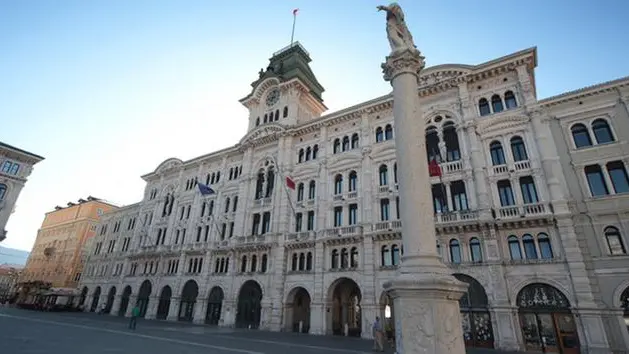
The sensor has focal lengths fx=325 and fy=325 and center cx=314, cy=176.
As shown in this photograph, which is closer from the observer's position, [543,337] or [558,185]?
[543,337]

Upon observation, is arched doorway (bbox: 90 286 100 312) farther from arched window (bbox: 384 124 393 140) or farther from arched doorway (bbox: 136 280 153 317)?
arched window (bbox: 384 124 393 140)

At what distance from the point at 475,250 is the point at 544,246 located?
12.6ft

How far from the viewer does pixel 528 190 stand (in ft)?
71.2

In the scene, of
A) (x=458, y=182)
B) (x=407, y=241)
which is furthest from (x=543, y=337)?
(x=407, y=241)

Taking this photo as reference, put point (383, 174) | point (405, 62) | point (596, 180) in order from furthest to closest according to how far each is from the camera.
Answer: point (383, 174)
point (596, 180)
point (405, 62)

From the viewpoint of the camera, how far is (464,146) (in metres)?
24.4

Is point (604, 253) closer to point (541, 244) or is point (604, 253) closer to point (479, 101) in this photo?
point (541, 244)

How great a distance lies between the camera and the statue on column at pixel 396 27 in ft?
36.5

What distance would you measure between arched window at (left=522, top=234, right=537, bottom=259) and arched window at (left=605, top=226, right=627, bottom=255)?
3589 millimetres

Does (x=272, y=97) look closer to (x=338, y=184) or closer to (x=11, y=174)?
(x=338, y=184)

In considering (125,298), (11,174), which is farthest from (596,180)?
(11,174)

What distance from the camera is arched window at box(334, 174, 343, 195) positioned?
97.0ft

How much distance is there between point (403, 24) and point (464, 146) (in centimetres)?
1561

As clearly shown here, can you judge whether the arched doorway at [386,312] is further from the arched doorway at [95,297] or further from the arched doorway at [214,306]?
the arched doorway at [95,297]
